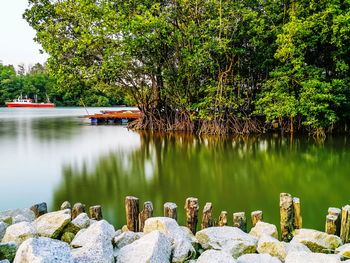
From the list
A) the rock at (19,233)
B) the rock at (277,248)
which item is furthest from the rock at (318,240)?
the rock at (19,233)

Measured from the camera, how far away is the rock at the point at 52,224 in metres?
4.77

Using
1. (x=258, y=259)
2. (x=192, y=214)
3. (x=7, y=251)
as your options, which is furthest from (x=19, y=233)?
(x=258, y=259)

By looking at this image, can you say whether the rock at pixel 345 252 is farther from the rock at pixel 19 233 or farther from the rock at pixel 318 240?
the rock at pixel 19 233

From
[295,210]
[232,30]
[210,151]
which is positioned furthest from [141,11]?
[295,210]

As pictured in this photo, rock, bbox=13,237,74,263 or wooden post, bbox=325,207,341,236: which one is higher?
rock, bbox=13,237,74,263

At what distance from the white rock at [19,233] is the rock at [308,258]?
3116 mm

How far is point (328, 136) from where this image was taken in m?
18.1

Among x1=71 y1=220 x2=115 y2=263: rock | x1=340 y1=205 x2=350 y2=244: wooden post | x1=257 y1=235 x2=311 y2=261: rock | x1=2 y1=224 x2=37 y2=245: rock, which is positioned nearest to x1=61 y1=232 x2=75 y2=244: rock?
x1=2 y1=224 x2=37 y2=245: rock

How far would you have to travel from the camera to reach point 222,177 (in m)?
9.97

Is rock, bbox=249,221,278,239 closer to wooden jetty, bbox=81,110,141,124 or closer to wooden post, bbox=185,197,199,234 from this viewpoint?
wooden post, bbox=185,197,199,234

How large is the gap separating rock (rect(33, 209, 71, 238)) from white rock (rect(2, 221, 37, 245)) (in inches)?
7.8

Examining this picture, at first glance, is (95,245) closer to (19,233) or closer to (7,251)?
(7,251)

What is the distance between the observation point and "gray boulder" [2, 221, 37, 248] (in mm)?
4389

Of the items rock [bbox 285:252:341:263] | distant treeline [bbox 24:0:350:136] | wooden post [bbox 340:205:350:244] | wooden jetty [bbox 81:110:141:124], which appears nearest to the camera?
rock [bbox 285:252:341:263]
